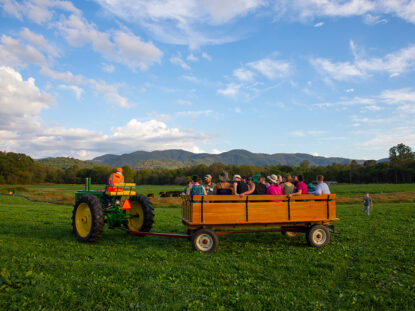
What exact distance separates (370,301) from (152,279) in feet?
12.2

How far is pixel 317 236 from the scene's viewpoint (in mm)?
8891

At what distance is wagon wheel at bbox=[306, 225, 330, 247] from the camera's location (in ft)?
28.5

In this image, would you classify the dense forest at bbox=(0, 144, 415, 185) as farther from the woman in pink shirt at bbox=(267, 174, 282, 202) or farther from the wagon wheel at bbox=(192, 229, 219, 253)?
the wagon wheel at bbox=(192, 229, 219, 253)

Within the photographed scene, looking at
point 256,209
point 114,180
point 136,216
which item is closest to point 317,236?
point 256,209

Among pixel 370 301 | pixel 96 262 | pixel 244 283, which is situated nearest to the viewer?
pixel 370 301

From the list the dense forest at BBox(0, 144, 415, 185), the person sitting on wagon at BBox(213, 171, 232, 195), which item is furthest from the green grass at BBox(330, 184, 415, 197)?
the person sitting on wagon at BBox(213, 171, 232, 195)

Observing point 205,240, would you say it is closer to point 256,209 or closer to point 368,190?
point 256,209

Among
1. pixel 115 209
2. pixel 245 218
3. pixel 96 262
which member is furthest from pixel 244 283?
pixel 115 209

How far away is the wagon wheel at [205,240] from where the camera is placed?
8.04 m

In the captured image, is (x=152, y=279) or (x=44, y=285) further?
(x=152, y=279)

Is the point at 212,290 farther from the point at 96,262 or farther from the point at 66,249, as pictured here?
the point at 66,249

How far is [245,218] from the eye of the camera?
8227 millimetres

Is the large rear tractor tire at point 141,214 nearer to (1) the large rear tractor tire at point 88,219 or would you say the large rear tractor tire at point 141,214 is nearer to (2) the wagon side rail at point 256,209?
(1) the large rear tractor tire at point 88,219

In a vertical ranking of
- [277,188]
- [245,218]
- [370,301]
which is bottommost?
[370,301]
